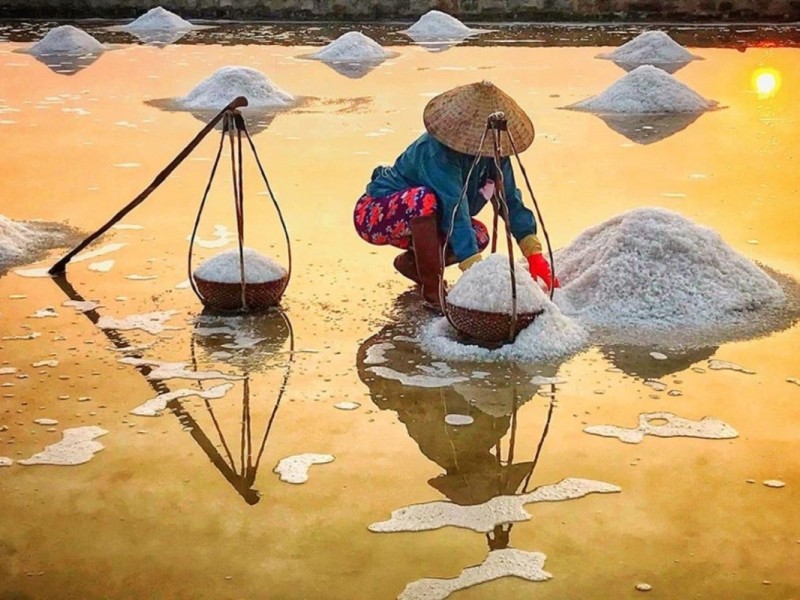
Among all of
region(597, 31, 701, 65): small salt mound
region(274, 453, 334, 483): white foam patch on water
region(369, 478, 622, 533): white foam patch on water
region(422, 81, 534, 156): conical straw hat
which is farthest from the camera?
region(597, 31, 701, 65): small salt mound

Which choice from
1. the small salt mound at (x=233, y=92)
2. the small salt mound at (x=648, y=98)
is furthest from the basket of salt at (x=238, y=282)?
the small salt mound at (x=648, y=98)

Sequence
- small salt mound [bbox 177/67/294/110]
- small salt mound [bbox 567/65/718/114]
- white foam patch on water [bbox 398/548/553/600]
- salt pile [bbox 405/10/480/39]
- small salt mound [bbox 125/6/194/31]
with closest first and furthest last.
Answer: white foam patch on water [bbox 398/548/553/600] → small salt mound [bbox 567/65/718/114] → small salt mound [bbox 177/67/294/110] → salt pile [bbox 405/10/480/39] → small salt mound [bbox 125/6/194/31]

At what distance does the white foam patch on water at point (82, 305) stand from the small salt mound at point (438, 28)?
8.42 metres

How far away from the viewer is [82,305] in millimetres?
2697

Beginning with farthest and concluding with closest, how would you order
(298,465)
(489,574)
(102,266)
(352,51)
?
(352,51) < (102,266) < (298,465) < (489,574)

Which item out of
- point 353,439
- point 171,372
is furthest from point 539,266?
point 171,372

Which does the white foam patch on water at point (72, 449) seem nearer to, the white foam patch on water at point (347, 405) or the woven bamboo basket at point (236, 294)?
the white foam patch on water at point (347, 405)

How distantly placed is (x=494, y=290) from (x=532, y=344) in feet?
0.51

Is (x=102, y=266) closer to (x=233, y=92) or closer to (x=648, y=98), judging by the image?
(x=233, y=92)

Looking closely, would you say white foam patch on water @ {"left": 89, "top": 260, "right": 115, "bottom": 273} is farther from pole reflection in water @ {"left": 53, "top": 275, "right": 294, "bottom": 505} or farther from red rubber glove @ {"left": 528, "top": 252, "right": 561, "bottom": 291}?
red rubber glove @ {"left": 528, "top": 252, "right": 561, "bottom": 291}

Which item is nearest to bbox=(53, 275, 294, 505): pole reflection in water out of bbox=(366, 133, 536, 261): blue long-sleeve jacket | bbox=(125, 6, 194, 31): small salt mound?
bbox=(366, 133, 536, 261): blue long-sleeve jacket

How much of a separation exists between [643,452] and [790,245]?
157 centimetres

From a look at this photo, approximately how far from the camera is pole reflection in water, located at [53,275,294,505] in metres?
1.83

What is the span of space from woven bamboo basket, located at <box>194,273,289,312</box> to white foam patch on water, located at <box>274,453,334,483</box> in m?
0.79
